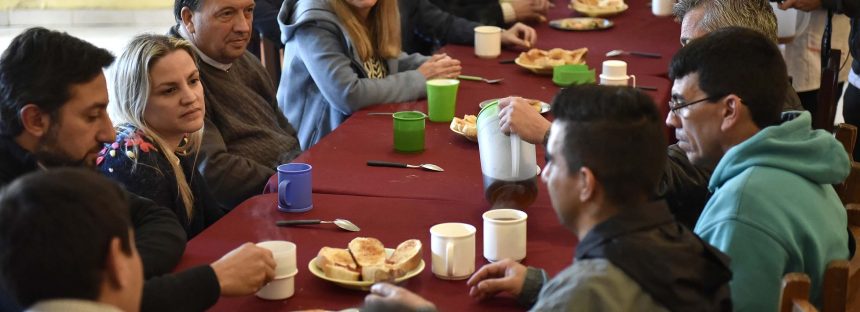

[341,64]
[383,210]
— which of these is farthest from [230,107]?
[383,210]

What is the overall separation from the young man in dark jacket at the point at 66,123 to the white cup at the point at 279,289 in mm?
21

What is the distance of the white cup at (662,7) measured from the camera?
4.79m

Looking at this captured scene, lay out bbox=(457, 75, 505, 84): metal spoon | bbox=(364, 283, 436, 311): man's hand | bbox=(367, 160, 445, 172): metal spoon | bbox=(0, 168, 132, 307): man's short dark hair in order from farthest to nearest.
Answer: bbox=(457, 75, 505, 84): metal spoon → bbox=(367, 160, 445, 172): metal spoon → bbox=(364, 283, 436, 311): man's hand → bbox=(0, 168, 132, 307): man's short dark hair

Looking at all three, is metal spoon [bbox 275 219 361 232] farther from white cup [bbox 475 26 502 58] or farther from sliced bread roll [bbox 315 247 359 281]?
white cup [bbox 475 26 502 58]

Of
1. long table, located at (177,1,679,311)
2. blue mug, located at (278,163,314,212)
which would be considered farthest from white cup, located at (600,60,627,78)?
blue mug, located at (278,163,314,212)

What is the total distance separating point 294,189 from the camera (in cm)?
228

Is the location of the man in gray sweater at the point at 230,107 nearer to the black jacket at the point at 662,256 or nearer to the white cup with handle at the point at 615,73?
the white cup with handle at the point at 615,73

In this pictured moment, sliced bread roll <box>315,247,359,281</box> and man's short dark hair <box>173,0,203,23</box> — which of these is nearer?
sliced bread roll <box>315,247,359,281</box>

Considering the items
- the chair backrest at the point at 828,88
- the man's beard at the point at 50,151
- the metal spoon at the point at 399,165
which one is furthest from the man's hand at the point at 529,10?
the man's beard at the point at 50,151

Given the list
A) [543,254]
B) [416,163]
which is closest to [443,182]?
[416,163]

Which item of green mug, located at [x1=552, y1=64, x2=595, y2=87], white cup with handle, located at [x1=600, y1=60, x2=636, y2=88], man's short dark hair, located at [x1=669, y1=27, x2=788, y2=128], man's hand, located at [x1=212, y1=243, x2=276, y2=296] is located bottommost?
green mug, located at [x1=552, y1=64, x2=595, y2=87]

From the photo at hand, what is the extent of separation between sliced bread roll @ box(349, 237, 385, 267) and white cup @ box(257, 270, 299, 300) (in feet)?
0.43

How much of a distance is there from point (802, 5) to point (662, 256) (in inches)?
116

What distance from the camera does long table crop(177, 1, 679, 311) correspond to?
187cm
